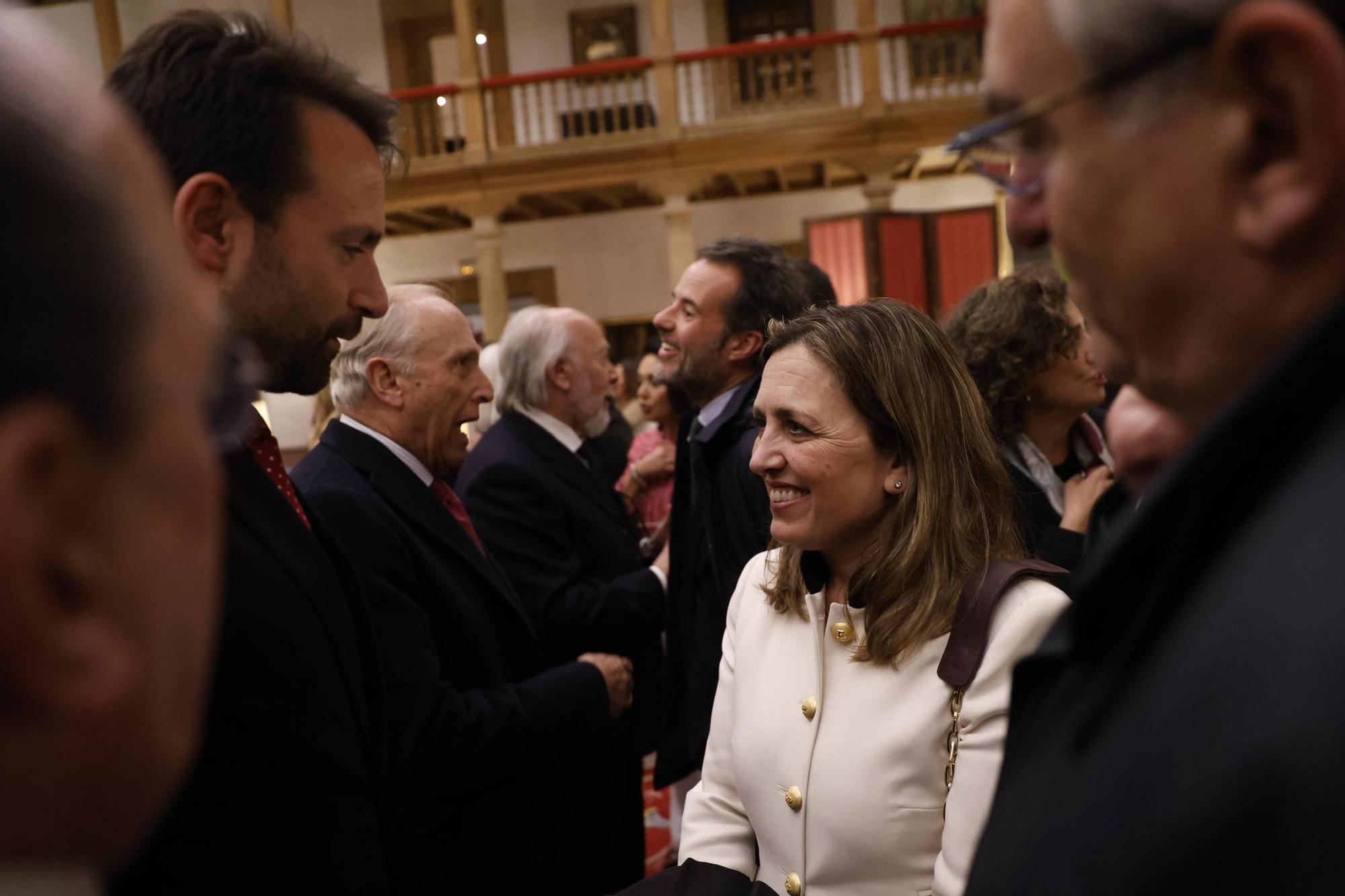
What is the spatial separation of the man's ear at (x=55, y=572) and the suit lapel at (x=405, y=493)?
2.08 m

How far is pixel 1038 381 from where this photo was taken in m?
3.22

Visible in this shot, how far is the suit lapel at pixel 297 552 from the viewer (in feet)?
5.10

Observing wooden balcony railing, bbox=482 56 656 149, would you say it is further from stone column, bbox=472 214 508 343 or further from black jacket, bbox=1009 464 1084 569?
black jacket, bbox=1009 464 1084 569

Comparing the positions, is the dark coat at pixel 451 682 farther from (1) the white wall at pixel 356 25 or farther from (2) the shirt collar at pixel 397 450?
(1) the white wall at pixel 356 25

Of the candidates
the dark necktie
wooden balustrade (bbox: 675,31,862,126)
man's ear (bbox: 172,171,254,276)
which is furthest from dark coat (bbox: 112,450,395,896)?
wooden balustrade (bbox: 675,31,862,126)

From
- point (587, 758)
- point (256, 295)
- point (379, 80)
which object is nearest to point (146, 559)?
point (256, 295)

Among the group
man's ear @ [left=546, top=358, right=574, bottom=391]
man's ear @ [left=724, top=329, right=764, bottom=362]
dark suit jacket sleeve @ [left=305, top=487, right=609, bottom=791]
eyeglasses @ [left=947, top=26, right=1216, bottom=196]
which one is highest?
eyeglasses @ [left=947, top=26, right=1216, bottom=196]

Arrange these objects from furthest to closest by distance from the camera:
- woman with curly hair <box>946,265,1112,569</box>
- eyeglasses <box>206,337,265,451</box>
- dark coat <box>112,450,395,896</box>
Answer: woman with curly hair <box>946,265,1112,569</box> → dark coat <box>112,450,395,896</box> → eyeglasses <box>206,337,265,451</box>

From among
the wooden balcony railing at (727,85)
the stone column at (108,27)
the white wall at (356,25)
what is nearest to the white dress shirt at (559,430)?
the wooden balcony railing at (727,85)

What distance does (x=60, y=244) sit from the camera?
481mm

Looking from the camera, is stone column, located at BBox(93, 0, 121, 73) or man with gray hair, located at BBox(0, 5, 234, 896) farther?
stone column, located at BBox(93, 0, 121, 73)

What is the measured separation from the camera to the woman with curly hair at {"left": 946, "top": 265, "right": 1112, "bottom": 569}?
315 cm

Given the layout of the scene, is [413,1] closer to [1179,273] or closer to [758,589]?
[758,589]

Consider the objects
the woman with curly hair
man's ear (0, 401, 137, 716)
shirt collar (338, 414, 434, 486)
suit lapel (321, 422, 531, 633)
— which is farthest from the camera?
the woman with curly hair
